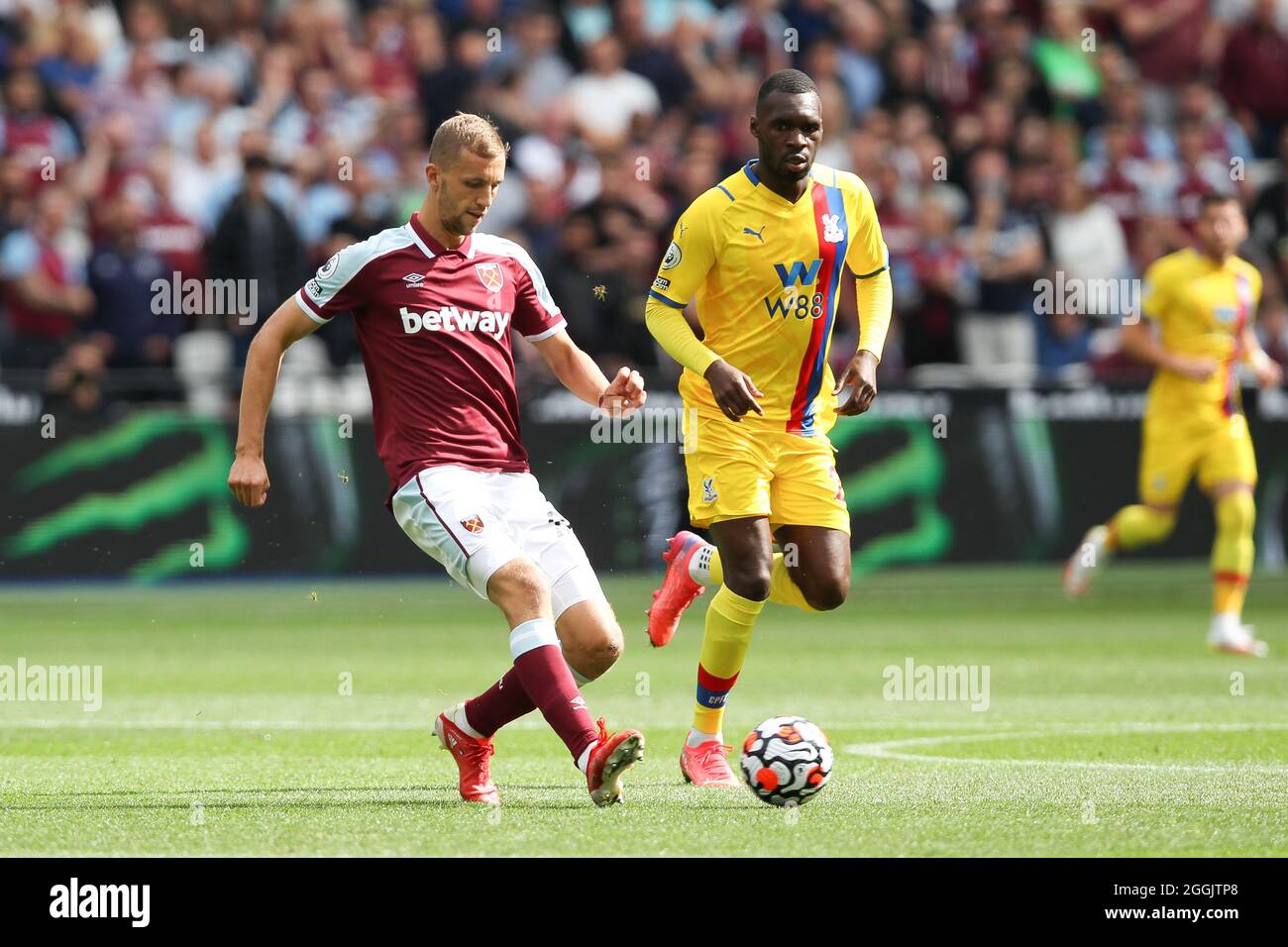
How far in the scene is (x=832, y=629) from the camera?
1487 centimetres

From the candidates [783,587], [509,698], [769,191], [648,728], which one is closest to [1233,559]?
[648,728]

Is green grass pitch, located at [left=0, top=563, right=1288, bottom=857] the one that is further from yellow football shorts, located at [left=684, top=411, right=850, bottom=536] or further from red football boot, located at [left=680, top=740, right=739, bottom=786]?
yellow football shorts, located at [left=684, top=411, right=850, bottom=536]

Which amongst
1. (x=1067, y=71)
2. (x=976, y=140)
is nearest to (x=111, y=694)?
(x=976, y=140)

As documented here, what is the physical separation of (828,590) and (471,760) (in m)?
1.54

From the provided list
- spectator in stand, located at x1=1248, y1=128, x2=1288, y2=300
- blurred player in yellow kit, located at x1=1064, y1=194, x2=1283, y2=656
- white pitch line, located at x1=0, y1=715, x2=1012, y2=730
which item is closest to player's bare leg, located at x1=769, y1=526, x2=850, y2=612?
white pitch line, located at x1=0, y1=715, x2=1012, y2=730

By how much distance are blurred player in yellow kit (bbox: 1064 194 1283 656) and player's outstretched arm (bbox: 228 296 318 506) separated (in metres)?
7.86

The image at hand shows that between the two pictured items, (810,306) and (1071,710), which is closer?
(810,306)

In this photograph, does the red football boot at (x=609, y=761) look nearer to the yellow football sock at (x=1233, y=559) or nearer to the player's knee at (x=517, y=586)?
the player's knee at (x=517, y=586)

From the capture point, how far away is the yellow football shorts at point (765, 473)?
26.2ft

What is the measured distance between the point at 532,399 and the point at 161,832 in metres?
10.7

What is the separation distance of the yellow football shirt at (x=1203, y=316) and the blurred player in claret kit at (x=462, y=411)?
23.9ft

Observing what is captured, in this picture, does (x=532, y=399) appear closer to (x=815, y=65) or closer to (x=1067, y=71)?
(x=815, y=65)

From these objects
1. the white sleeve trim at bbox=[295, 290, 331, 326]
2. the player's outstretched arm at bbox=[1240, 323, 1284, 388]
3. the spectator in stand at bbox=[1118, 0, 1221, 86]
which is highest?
the spectator in stand at bbox=[1118, 0, 1221, 86]

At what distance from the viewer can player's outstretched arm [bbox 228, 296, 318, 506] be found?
7.01 m
